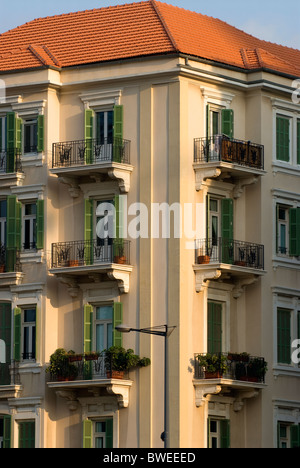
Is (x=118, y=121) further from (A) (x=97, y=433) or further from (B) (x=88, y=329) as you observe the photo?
(A) (x=97, y=433)

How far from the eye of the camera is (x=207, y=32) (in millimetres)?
109500

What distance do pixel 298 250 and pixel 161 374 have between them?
8870mm

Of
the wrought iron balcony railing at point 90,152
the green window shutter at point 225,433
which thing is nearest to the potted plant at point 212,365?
the green window shutter at point 225,433

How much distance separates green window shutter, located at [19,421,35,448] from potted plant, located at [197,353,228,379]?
24.5 feet

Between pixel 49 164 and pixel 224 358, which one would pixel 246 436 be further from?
pixel 49 164

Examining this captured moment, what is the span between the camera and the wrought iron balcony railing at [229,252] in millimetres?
104500

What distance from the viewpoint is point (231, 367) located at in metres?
104

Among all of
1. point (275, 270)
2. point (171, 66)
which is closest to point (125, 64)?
point (171, 66)

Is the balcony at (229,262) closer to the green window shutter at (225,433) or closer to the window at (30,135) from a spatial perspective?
the green window shutter at (225,433)

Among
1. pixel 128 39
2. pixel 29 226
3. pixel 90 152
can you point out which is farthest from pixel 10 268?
pixel 128 39

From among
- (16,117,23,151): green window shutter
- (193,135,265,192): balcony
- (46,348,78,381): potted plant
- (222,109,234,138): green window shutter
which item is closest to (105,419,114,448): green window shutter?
(46,348,78,381): potted plant

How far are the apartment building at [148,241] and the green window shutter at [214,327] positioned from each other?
0.26 feet

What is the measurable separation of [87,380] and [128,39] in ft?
47.1

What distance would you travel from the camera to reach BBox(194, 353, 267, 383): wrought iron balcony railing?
103312 mm
